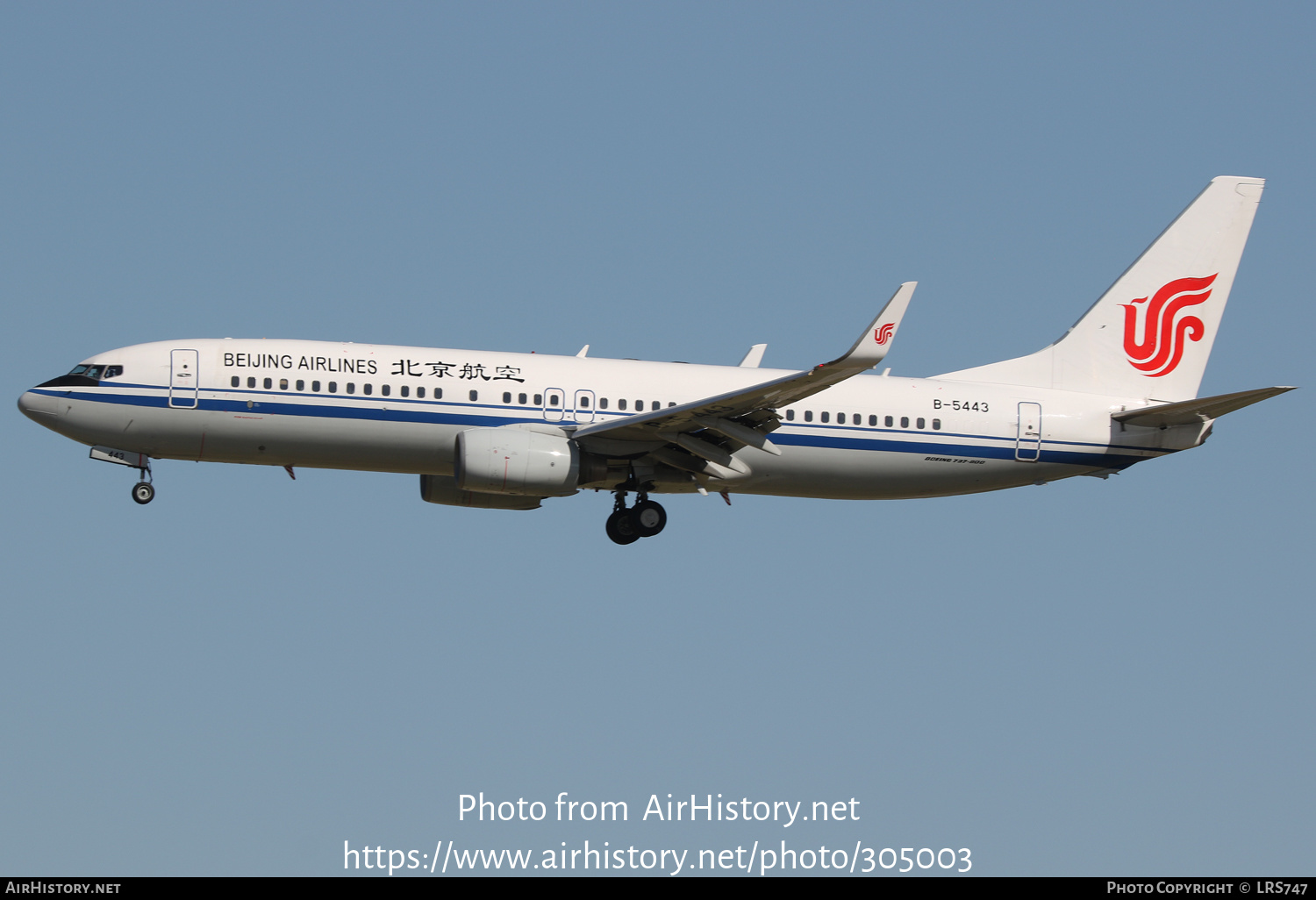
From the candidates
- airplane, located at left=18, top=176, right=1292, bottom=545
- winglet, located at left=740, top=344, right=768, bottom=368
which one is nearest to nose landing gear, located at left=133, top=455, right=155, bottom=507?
airplane, located at left=18, top=176, right=1292, bottom=545

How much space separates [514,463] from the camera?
114 ft

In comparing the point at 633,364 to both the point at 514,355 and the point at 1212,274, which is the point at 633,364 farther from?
the point at 1212,274

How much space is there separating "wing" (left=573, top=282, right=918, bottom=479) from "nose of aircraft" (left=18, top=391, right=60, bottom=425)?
1146 cm

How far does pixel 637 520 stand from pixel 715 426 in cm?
346

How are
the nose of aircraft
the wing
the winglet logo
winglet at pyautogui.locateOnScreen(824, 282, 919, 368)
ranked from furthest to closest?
1. the winglet logo
2. the nose of aircraft
3. the wing
4. winglet at pyautogui.locateOnScreen(824, 282, 919, 368)

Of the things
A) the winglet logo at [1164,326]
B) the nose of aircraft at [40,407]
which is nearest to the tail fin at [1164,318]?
the winglet logo at [1164,326]

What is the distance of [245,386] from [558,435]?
692 centimetres

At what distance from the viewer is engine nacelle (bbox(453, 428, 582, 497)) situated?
34594 mm

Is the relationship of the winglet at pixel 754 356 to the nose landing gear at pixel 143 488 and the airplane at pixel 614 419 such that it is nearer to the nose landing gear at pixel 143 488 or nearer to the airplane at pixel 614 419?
the airplane at pixel 614 419

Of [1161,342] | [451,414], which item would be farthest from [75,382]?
[1161,342]

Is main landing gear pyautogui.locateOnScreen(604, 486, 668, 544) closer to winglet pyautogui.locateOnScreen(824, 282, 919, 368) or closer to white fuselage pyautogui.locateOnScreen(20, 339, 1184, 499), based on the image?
white fuselage pyautogui.locateOnScreen(20, 339, 1184, 499)

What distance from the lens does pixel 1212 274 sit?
4275cm

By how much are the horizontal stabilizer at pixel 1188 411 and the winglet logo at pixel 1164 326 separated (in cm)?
223

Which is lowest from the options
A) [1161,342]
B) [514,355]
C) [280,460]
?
[280,460]
